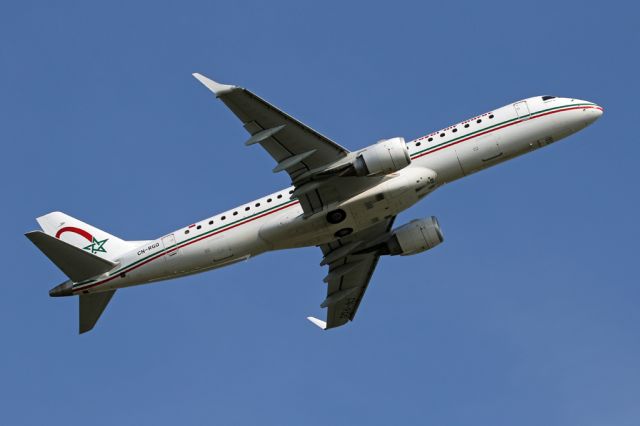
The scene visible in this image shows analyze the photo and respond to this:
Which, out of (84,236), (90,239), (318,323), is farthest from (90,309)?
(318,323)

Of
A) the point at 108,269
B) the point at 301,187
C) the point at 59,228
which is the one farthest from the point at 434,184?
the point at 59,228

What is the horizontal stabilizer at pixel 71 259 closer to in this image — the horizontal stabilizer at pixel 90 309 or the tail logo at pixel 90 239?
the horizontal stabilizer at pixel 90 309

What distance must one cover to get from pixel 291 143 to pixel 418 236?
10.6 metres

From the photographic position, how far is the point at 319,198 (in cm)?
5003

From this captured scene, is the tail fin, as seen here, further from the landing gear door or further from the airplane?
the landing gear door

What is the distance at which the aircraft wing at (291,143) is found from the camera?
45.3 metres

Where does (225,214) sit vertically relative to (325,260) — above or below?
above

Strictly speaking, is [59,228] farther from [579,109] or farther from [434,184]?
[579,109]

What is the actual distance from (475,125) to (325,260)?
1205 centimetres

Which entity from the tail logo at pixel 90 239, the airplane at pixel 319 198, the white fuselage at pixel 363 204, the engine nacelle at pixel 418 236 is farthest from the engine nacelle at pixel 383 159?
the tail logo at pixel 90 239

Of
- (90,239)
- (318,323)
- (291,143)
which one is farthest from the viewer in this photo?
(318,323)

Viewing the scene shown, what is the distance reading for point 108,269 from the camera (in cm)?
5312

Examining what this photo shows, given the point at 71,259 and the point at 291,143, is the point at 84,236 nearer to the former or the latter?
the point at 71,259

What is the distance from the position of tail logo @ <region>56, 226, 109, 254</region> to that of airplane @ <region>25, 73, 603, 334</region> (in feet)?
0.26
